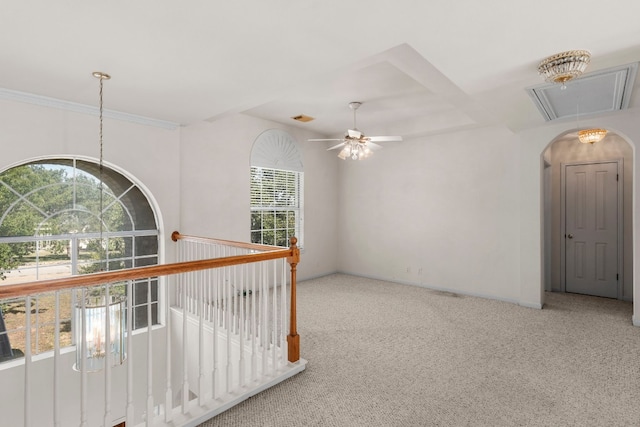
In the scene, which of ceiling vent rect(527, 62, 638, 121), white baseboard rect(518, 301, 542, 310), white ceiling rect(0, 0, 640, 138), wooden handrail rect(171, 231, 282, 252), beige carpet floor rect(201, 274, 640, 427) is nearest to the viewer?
white ceiling rect(0, 0, 640, 138)

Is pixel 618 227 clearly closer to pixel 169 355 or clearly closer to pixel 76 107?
pixel 169 355

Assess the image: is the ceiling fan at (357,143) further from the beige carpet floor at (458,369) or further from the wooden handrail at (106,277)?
the wooden handrail at (106,277)

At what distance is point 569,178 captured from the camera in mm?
5496

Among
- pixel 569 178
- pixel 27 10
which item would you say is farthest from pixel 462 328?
pixel 27 10

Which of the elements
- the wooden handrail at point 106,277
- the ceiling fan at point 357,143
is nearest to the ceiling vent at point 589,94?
the ceiling fan at point 357,143

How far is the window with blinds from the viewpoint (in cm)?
536

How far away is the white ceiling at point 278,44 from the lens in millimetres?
1812

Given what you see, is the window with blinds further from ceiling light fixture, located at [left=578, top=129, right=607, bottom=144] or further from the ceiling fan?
ceiling light fixture, located at [left=578, top=129, right=607, bottom=144]

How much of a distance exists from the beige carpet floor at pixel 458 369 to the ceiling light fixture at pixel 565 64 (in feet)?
7.55

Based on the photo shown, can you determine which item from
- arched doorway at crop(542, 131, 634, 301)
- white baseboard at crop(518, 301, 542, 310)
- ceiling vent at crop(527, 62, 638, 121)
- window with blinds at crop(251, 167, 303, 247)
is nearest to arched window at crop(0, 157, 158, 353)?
window with blinds at crop(251, 167, 303, 247)

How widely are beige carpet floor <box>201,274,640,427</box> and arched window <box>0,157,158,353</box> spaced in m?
2.24

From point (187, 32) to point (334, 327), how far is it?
3.11 metres

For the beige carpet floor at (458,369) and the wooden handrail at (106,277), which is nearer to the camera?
the wooden handrail at (106,277)

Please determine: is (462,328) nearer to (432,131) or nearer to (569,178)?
(432,131)
